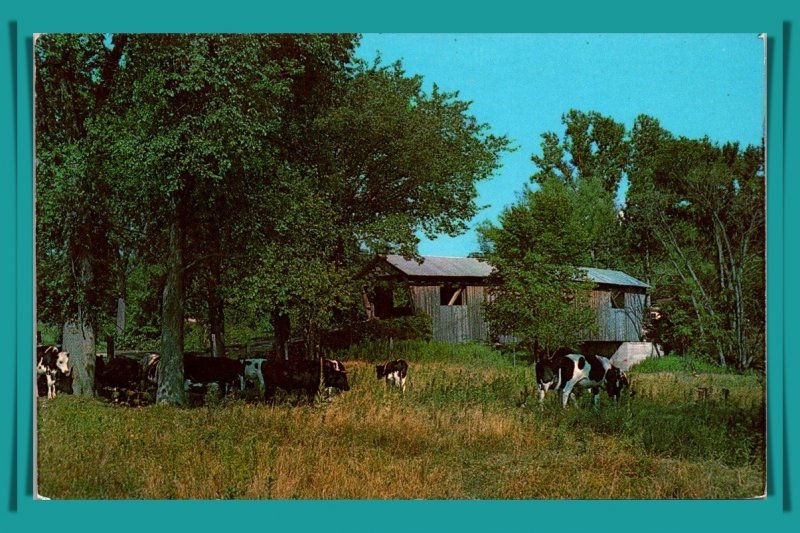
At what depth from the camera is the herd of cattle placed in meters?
8.09

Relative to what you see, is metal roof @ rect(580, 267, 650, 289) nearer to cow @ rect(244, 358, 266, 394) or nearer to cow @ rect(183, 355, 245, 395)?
cow @ rect(244, 358, 266, 394)

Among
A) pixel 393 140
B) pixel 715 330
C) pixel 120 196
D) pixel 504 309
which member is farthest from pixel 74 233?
pixel 715 330

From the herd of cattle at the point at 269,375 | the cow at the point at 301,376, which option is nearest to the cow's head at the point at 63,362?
the herd of cattle at the point at 269,375

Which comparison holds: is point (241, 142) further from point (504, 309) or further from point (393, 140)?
point (504, 309)

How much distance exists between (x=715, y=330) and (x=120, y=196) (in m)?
5.52

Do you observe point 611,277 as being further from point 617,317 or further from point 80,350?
point 80,350

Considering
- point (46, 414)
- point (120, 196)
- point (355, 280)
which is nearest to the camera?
point (46, 414)

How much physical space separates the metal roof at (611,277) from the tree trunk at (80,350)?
15.1 ft

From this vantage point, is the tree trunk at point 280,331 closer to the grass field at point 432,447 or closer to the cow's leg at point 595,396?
the grass field at point 432,447

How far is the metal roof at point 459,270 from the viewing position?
8031mm

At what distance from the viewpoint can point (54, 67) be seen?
774 centimetres

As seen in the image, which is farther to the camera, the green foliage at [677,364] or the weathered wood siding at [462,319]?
the weathered wood siding at [462,319]

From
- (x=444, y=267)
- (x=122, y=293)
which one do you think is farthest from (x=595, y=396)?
(x=122, y=293)

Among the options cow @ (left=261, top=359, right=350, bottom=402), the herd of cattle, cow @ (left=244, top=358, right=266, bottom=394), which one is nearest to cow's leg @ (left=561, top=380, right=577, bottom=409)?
the herd of cattle
